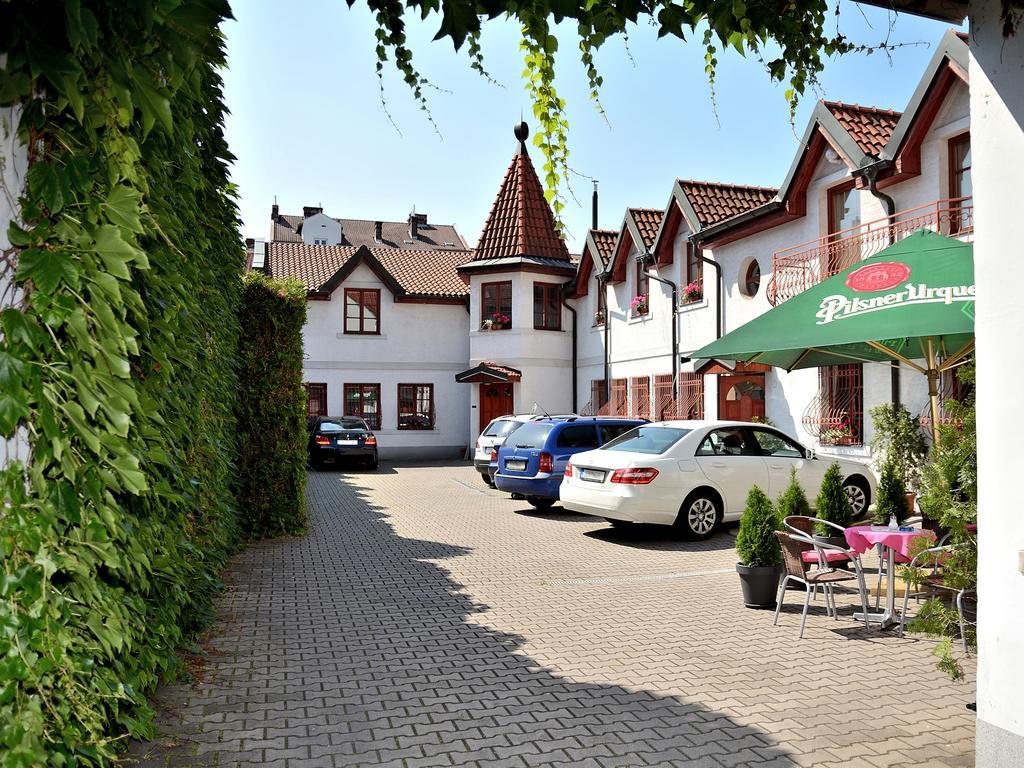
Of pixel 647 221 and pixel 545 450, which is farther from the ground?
pixel 647 221

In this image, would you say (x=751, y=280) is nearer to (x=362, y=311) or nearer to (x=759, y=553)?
(x=759, y=553)

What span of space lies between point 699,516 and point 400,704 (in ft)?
24.4

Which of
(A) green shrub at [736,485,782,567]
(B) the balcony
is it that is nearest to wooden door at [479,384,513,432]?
(B) the balcony

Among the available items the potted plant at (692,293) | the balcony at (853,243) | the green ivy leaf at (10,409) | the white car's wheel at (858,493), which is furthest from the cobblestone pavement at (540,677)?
the potted plant at (692,293)

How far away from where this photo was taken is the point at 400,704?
5.16 metres

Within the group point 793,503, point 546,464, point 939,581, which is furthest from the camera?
point 546,464

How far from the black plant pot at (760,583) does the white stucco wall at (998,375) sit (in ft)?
12.5

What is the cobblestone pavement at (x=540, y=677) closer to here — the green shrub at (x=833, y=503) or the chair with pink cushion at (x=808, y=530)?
the chair with pink cushion at (x=808, y=530)

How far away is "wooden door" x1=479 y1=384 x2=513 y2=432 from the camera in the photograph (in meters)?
29.7

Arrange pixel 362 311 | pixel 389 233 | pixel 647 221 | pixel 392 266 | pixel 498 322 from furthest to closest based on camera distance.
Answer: pixel 389 233 → pixel 392 266 → pixel 362 311 → pixel 498 322 → pixel 647 221

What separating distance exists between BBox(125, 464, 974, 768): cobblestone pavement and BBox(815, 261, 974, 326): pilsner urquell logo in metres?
2.82

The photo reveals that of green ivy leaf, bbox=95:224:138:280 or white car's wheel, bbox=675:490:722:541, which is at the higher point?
green ivy leaf, bbox=95:224:138:280

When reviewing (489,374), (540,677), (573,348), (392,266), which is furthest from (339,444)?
(540,677)

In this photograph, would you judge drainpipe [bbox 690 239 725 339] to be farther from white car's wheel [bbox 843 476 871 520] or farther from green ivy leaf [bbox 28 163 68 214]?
green ivy leaf [bbox 28 163 68 214]
